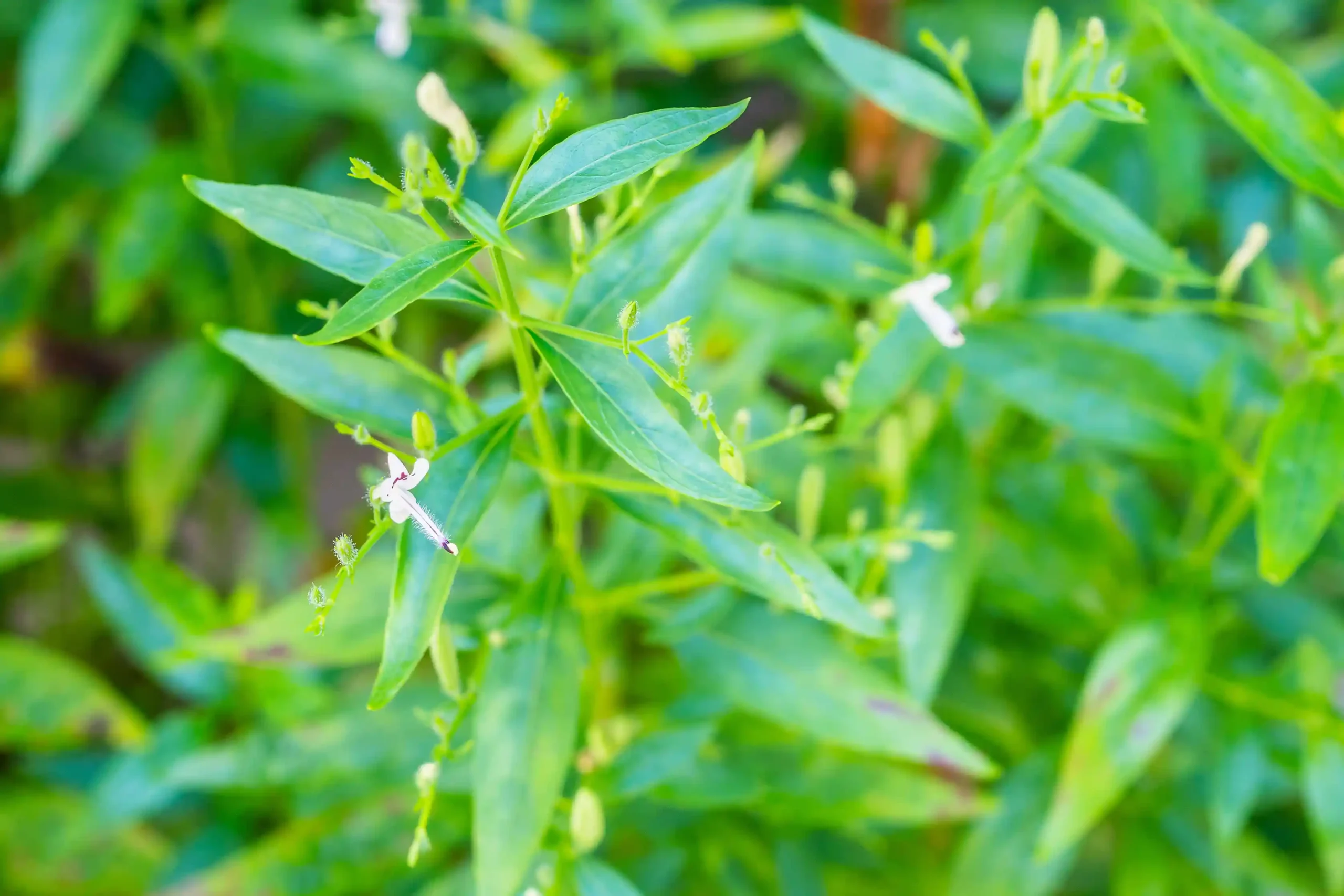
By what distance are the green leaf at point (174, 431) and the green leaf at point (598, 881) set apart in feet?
1.74

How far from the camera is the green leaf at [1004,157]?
44 cm

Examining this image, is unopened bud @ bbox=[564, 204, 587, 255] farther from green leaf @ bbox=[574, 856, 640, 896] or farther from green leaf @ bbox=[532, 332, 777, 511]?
green leaf @ bbox=[574, 856, 640, 896]

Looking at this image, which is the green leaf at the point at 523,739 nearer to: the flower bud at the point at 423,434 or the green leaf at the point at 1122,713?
the flower bud at the point at 423,434

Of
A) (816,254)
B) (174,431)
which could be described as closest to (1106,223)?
(816,254)

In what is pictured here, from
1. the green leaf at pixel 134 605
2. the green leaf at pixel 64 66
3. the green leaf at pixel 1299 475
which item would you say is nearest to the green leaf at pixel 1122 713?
the green leaf at pixel 1299 475

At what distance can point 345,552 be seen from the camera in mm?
333

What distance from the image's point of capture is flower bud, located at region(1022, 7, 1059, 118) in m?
0.44

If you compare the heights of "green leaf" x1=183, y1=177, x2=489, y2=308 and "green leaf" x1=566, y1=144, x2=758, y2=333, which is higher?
"green leaf" x1=183, y1=177, x2=489, y2=308

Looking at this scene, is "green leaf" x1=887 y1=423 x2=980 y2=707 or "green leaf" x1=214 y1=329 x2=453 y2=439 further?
"green leaf" x1=887 y1=423 x2=980 y2=707

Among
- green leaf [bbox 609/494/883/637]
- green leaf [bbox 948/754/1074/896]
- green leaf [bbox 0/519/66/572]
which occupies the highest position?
green leaf [bbox 609/494/883/637]

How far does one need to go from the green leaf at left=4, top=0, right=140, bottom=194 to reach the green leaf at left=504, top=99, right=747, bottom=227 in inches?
20.4

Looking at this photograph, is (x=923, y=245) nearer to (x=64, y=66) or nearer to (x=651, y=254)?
(x=651, y=254)

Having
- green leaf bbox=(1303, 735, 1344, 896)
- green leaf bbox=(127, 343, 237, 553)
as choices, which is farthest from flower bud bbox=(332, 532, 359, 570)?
green leaf bbox=(127, 343, 237, 553)

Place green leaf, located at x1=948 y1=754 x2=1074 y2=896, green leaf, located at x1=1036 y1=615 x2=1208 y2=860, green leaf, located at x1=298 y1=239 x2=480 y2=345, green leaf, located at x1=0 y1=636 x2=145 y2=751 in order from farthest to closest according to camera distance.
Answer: green leaf, located at x1=0 y1=636 x2=145 y2=751 < green leaf, located at x1=948 y1=754 x2=1074 y2=896 < green leaf, located at x1=1036 y1=615 x2=1208 y2=860 < green leaf, located at x1=298 y1=239 x2=480 y2=345
